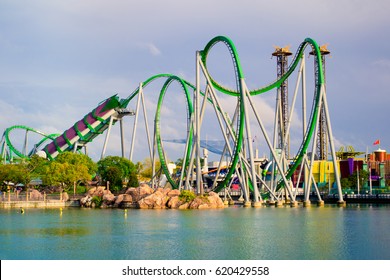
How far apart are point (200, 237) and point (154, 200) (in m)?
23.8

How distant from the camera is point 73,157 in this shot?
66.4 m

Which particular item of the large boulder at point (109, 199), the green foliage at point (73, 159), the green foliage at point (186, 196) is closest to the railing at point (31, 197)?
the green foliage at point (73, 159)

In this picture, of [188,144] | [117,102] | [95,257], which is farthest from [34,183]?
[95,257]

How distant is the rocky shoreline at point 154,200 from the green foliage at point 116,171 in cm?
620

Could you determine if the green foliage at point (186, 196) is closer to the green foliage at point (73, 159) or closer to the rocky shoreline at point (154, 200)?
the rocky shoreline at point (154, 200)

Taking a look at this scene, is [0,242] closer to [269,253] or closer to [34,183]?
[269,253]

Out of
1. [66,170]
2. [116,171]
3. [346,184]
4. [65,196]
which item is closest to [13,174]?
[66,170]

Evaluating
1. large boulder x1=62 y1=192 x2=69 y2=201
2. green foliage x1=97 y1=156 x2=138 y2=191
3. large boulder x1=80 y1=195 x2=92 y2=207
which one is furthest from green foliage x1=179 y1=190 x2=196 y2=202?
green foliage x1=97 y1=156 x2=138 y2=191

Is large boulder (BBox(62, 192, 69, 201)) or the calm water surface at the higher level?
large boulder (BBox(62, 192, 69, 201))

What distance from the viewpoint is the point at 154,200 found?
5253 centimetres

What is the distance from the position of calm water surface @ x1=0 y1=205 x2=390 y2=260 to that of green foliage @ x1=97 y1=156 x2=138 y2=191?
76.3 feet

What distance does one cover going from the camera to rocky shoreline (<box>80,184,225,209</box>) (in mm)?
51062

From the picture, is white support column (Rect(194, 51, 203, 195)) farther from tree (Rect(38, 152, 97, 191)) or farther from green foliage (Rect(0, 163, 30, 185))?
green foliage (Rect(0, 163, 30, 185))
